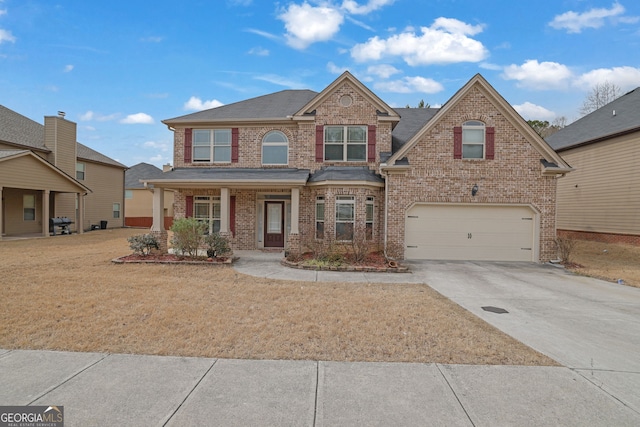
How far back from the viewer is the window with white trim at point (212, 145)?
1436 centimetres

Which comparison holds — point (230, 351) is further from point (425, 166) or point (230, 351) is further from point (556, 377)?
point (425, 166)

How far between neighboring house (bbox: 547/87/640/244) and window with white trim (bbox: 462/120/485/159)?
8646 millimetres

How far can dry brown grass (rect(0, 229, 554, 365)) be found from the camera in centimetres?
429

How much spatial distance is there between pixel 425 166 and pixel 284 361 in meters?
10.1

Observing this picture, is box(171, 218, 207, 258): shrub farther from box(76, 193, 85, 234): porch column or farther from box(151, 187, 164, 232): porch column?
box(76, 193, 85, 234): porch column

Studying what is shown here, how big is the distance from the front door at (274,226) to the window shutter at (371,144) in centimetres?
449

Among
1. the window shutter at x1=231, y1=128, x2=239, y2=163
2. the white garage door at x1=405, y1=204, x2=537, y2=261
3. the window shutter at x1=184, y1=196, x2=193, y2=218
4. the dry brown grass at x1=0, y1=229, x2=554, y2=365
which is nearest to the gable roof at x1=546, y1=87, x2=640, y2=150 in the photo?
the white garage door at x1=405, y1=204, x2=537, y2=261

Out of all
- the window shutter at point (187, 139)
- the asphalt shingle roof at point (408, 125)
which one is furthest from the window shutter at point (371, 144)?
the window shutter at point (187, 139)

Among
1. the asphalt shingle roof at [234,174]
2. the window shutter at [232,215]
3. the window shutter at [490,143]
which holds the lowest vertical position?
the window shutter at [232,215]

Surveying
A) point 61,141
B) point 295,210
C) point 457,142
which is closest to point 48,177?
point 61,141

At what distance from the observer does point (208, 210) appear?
14.3 metres

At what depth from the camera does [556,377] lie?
3.71 m

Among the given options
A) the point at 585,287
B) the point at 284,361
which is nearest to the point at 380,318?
the point at 284,361

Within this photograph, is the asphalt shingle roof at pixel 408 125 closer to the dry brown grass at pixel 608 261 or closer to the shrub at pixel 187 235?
the dry brown grass at pixel 608 261
